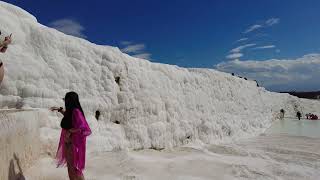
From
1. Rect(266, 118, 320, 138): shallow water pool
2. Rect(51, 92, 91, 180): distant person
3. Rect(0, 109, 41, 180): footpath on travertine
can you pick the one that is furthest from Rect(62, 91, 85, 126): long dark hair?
Rect(266, 118, 320, 138): shallow water pool

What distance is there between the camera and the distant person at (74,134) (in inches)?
201

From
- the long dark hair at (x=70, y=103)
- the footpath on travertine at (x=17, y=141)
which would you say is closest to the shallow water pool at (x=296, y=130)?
the footpath on travertine at (x=17, y=141)

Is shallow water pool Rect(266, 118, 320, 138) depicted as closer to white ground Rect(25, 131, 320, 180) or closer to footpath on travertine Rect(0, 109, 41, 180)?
white ground Rect(25, 131, 320, 180)

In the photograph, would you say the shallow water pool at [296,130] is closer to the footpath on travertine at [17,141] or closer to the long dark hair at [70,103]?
the footpath on travertine at [17,141]

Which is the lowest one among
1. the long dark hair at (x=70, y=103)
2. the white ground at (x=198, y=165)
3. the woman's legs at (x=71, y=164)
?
the white ground at (x=198, y=165)

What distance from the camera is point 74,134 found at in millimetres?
5164

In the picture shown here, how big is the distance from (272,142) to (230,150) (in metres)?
2.97

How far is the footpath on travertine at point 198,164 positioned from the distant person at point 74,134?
73 centimetres

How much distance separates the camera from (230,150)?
37.2 ft

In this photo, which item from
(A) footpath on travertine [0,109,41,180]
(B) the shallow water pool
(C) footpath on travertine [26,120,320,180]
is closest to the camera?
(A) footpath on travertine [0,109,41,180]

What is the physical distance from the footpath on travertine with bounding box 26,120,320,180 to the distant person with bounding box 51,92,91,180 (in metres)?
0.73

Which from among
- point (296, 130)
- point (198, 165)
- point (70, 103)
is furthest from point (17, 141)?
point (296, 130)

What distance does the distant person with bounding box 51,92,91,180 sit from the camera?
509 cm

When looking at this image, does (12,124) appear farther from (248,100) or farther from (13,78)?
(248,100)
